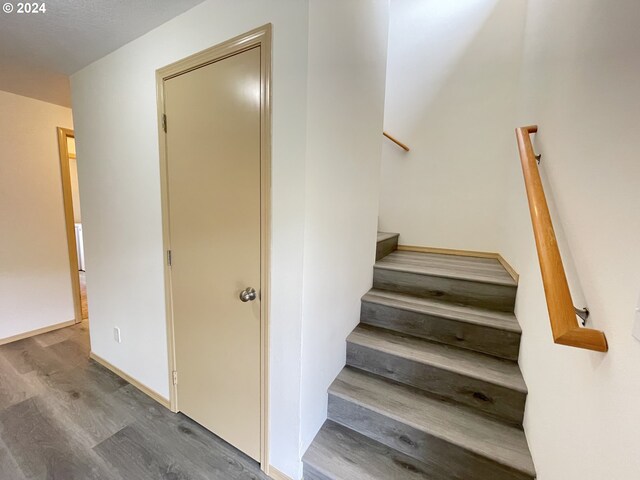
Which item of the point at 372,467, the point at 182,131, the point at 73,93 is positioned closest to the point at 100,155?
the point at 73,93

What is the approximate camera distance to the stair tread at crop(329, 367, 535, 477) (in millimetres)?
1158

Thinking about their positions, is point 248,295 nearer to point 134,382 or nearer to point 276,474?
point 276,474

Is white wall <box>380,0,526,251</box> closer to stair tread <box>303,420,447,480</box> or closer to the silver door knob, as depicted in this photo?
stair tread <box>303,420,447,480</box>

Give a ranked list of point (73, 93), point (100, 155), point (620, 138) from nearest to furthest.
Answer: point (620, 138) → point (100, 155) → point (73, 93)

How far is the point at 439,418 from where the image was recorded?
4.33 feet

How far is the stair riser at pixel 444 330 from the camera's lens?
4.96ft

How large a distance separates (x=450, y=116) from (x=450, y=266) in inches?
60.3

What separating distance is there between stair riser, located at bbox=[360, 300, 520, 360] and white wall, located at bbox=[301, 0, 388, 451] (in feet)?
0.51

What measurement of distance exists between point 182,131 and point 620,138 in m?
1.75

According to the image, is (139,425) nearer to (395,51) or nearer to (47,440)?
(47,440)

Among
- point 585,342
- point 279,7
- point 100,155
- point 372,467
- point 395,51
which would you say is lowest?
point 372,467

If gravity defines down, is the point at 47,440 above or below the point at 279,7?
below

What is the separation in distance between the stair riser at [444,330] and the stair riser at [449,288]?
0.85ft

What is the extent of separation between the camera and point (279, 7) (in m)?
1.06
